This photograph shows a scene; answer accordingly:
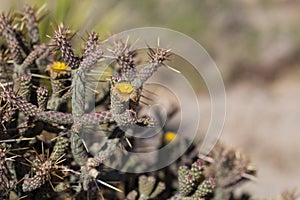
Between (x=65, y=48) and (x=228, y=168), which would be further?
(x=228, y=168)

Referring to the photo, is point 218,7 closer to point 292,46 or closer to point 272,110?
point 292,46

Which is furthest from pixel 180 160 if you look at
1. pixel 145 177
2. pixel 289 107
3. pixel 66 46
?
pixel 289 107

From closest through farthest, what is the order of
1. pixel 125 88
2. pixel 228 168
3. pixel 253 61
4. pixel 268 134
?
1. pixel 125 88
2. pixel 228 168
3. pixel 268 134
4. pixel 253 61

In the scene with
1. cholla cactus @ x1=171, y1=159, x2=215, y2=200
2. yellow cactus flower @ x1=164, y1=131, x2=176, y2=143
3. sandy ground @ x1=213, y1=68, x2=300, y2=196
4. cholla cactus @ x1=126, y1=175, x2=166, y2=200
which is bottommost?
cholla cactus @ x1=126, y1=175, x2=166, y2=200

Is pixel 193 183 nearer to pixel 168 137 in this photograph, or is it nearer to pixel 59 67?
pixel 59 67

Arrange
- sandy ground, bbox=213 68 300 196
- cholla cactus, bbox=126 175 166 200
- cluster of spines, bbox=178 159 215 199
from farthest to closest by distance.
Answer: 1. sandy ground, bbox=213 68 300 196
2. cholla cactus, bbox=126 175 166 200
3. cluster of spines, bbox=178 159 215 199

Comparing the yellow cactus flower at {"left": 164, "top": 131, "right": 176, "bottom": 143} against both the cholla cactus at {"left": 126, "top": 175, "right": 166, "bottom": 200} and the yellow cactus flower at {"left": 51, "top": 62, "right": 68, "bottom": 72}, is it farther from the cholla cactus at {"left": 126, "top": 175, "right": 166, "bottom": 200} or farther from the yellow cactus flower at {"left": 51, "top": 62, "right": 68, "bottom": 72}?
the yellow cactus flower at {"left": 51, "top": 62, "right": 68, "bottom": 72}

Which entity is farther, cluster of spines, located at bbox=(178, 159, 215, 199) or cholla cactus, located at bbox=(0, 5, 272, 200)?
cluster of spines, located at bbox=(178, 159, 215, 199)

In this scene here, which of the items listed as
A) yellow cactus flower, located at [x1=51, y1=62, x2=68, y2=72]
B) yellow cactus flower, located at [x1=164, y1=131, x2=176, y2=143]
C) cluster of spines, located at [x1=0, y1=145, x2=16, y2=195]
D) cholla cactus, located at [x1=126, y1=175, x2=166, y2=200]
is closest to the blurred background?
yellow cactus flower, located at [x1=164, y1=131, x2=176, y2=143]

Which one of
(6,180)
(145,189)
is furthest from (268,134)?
(6,180)
